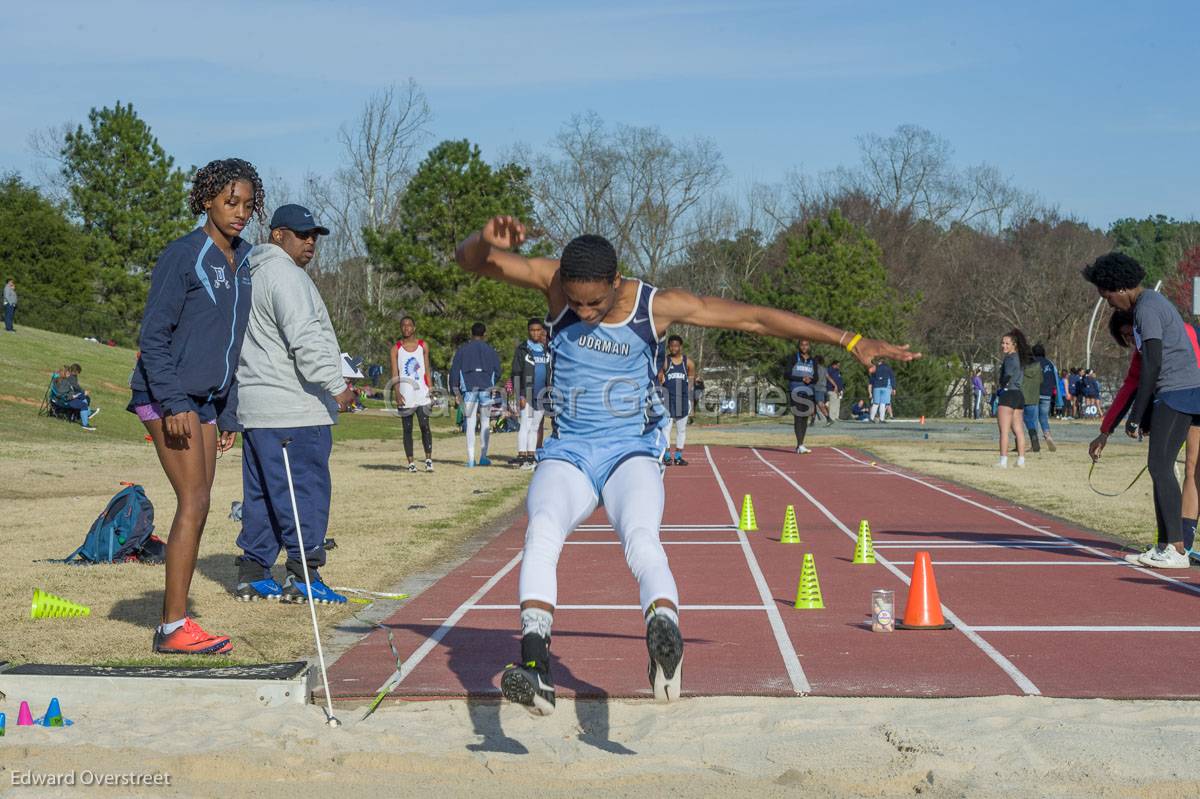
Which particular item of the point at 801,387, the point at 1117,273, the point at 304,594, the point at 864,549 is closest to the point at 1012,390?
the point at 801,387

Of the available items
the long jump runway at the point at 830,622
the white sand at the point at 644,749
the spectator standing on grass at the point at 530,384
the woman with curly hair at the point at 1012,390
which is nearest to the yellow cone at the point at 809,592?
the long jump runway at the point at 830,622

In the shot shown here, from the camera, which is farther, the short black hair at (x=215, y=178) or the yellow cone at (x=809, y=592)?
the yellow cone at (x=809, y=592)

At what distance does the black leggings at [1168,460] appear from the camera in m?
9.59

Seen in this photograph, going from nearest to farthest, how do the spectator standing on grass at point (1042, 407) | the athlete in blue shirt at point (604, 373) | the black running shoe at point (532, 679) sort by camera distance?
the black running shoe at point (532, 679) < the athlete in blue shirt at point (604, 373) < the spectator standing on grass at point (1042, 407)

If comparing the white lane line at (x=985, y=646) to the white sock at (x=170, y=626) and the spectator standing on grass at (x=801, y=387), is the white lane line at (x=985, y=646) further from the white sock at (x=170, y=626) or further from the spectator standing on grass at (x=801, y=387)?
the spectator standing on grass at (x=801, y=387)

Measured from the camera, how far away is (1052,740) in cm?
491

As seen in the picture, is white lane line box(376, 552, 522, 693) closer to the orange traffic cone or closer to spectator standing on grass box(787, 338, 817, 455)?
the orange traffic cone

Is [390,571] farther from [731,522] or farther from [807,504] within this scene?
[807,504]

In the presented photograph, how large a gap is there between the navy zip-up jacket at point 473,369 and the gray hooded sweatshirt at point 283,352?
12017 millimetres

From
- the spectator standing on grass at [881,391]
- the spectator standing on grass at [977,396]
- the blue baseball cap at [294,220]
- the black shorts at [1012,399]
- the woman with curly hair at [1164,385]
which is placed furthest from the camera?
the spectator standing on grass at [977,396]

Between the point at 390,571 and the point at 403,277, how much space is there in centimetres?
4343

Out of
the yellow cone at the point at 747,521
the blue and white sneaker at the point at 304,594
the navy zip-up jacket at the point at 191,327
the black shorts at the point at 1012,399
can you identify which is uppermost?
the navy zip-up jacket at the point at 191,327

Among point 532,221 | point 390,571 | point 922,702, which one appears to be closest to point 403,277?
point 532,221

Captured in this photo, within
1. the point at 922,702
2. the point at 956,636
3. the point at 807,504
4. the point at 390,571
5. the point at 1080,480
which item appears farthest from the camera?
the point at 1080,480
